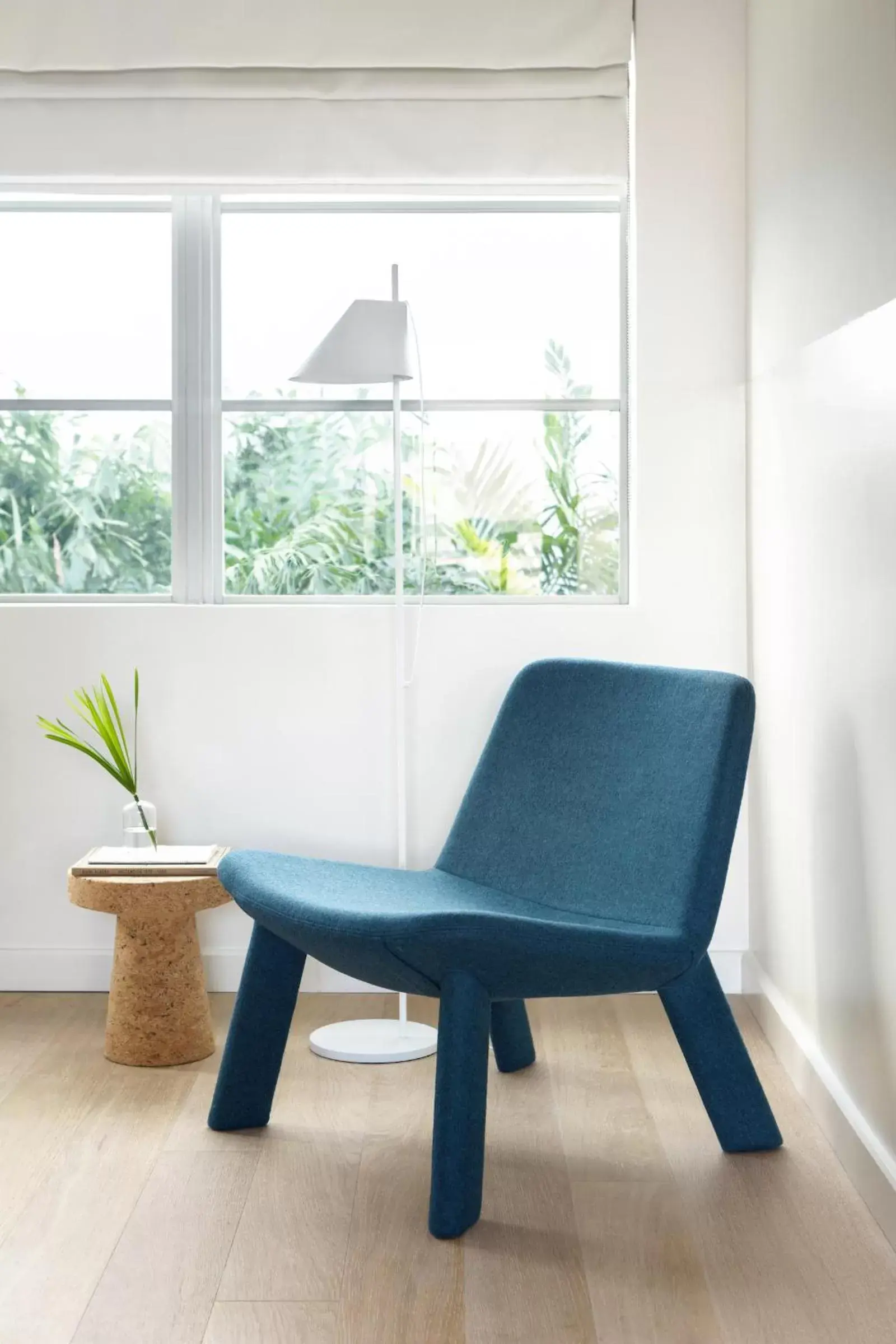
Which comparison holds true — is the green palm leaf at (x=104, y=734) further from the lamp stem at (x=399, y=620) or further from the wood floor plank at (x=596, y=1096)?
the wood floor plank at (x=596, y=1096)

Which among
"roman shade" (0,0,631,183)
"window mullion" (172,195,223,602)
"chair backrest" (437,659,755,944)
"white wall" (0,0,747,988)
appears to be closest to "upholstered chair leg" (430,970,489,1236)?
"chair backrest" (437,659,755,944)

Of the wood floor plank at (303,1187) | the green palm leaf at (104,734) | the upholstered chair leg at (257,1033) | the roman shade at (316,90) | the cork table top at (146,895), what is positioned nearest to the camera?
the wood floor plank at (303,1187)

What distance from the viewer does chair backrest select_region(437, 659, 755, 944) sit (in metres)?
2.20

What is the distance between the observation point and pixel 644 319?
316 centimetres

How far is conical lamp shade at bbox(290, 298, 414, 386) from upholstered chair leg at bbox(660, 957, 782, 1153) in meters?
1.33

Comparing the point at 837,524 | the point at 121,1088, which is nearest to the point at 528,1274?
the point at 121,1088

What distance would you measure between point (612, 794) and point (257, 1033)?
0.78m

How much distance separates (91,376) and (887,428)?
6.86ft

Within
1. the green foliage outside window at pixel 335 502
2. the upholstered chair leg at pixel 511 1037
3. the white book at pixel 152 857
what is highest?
the green foliage outside window at pixel 335 502

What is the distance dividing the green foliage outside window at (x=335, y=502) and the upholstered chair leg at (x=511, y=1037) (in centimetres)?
113

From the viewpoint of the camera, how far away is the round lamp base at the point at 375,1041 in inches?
105

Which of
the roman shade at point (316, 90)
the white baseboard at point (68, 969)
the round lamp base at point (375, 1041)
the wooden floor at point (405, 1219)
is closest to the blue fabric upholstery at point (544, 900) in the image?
the wooden floor at point (405, 1219)

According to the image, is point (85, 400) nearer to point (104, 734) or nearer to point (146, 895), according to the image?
point (104, 734)

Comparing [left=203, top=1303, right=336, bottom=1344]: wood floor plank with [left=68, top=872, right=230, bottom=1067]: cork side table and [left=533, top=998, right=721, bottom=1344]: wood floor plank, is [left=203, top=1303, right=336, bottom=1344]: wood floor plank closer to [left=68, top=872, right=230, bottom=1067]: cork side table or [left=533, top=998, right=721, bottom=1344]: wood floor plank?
[left=533, top=998, right=721, bottom=1344]: wood floor plank
